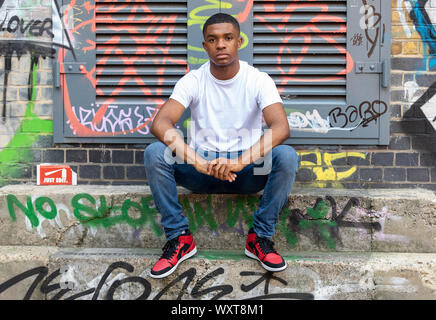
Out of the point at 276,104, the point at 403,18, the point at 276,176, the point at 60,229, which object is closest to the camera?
the point at 276,176

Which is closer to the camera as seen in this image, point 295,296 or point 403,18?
point 295,296

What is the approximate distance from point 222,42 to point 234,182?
96cm

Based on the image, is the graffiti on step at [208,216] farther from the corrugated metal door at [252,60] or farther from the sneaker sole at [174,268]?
the corrugated metal door at [252,60]

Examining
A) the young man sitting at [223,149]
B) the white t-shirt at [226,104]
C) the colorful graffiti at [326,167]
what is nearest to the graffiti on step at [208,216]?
the young man sitting at [223,149]

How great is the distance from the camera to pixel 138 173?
11.9ft

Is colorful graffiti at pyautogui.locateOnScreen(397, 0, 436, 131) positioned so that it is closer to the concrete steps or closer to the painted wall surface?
the painted wall surface

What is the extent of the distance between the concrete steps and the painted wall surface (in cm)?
34

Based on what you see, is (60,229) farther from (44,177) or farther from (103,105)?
(103,105)

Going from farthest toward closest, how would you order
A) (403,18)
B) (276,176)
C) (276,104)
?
(403,18) → (276,104) → (276,176)

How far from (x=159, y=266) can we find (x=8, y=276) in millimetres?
1093

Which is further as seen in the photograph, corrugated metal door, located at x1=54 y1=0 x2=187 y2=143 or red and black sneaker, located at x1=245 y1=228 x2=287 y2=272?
corrugated metal door, located at x1=54 y1=0 x2=187 y2=143

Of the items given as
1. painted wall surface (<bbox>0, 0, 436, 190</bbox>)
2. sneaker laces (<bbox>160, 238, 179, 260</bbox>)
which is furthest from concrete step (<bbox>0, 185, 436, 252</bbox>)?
painted wall surface (<bbox>0, 0, 436, 190</bbox>)

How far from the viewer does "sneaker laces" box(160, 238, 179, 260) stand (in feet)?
8.85

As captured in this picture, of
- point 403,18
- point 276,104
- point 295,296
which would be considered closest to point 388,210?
point 295,296
